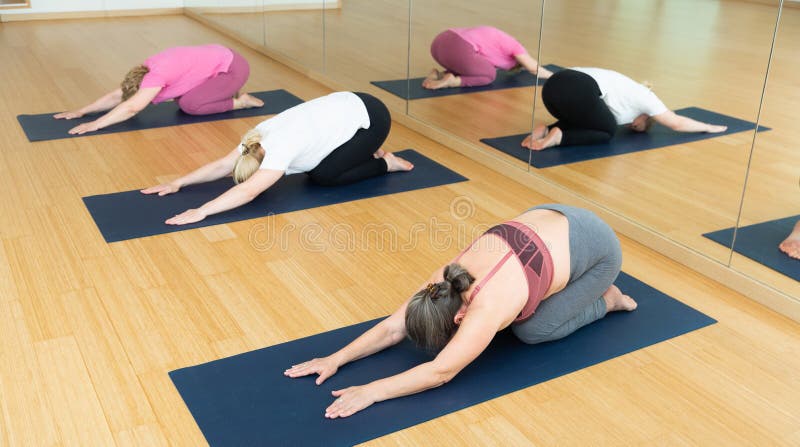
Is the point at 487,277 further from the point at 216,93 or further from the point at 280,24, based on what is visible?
the point at 280,24

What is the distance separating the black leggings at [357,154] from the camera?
12.8 ft

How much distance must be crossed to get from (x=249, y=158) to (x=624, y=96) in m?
1.73

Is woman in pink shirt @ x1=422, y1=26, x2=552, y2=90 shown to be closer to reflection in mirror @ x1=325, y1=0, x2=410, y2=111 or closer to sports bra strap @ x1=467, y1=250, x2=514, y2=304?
reflection in mirror @ x1=325, y1=0, x2=410, y2=111

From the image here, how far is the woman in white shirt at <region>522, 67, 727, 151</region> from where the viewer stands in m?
3.33

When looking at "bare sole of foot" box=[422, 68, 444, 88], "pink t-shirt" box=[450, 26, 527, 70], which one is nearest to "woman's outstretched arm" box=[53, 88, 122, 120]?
"bare sole of foot" box=[422, 68, 444, 88]

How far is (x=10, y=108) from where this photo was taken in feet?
16.7

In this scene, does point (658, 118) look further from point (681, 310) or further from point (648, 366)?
point (648, 366)

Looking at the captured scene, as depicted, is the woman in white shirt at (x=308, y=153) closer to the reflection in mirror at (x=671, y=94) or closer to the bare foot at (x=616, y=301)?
the reflection in mirror at (x=671, y=94)

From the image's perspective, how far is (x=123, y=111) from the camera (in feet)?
14.9

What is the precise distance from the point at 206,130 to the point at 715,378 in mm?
3405

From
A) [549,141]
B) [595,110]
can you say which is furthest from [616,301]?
[549,141]

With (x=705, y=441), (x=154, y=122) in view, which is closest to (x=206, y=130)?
(x=154, y=122)

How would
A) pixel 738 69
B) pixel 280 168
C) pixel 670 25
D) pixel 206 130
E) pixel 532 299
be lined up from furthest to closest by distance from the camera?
pixel 206 130 < pixel 280 168 < pixel 670 25 < pixel 738 69 < pixel 532 299

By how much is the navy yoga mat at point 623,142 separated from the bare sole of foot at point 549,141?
0.02 m
